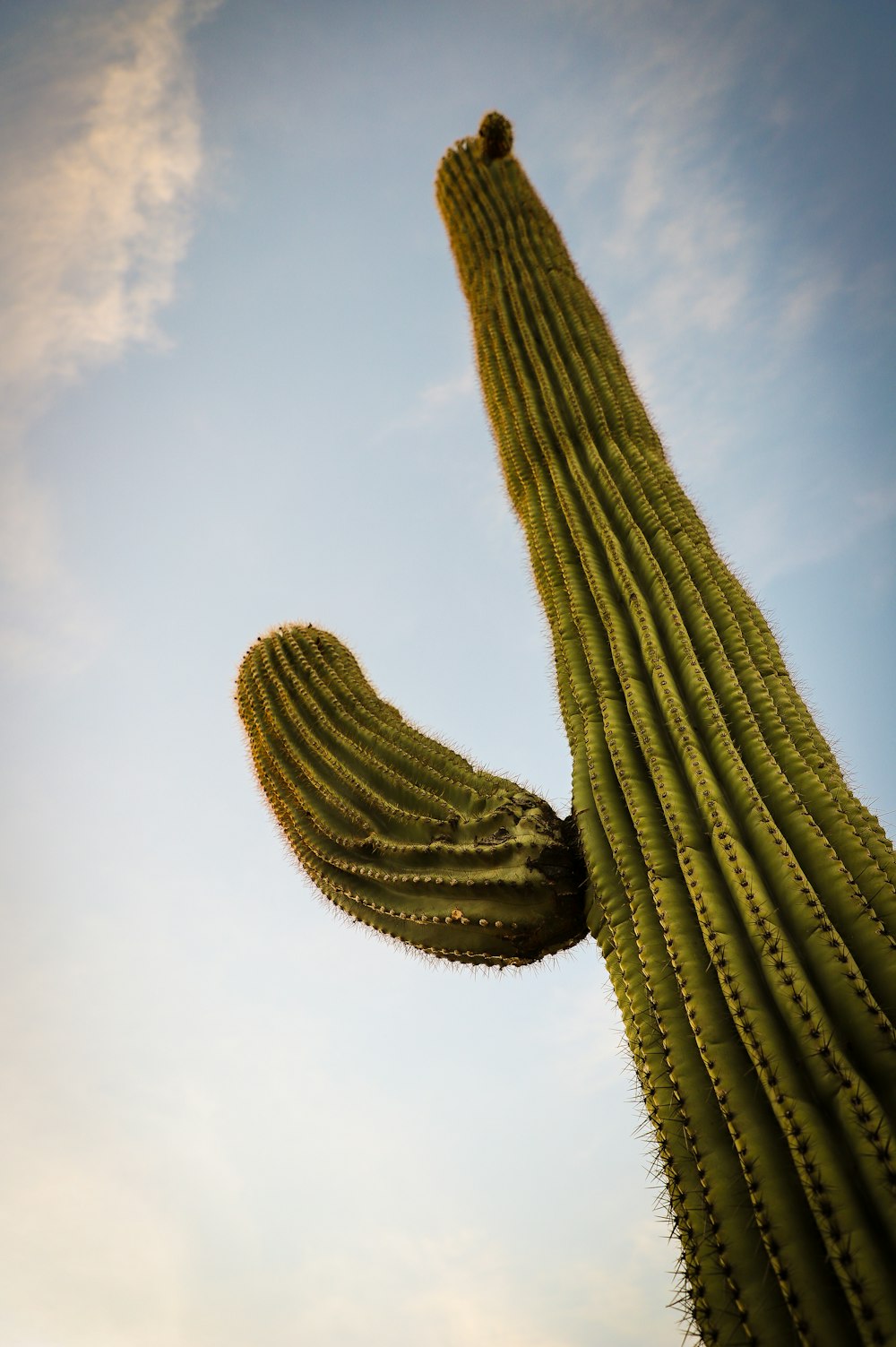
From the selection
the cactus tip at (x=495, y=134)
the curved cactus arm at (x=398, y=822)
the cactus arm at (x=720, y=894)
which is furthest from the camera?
the cactus tip at (x=495, y=134)

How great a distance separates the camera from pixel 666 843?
2.23 meters

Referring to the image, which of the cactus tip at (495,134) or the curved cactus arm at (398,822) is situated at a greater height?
the cactus tip at (495,134)

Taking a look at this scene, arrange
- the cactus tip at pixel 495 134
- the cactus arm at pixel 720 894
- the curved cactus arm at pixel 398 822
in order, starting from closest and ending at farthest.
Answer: the cactus arm at pixel 720 894
the curved cactus arm at pixel 398 822
the cactus tip at pixel 495 134

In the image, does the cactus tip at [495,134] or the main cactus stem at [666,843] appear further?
the cactus tip at [495,134]

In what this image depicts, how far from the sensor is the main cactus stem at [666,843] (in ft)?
4.98

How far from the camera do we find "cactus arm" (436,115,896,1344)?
4.83ft

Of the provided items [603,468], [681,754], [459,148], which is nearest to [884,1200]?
[681,754]

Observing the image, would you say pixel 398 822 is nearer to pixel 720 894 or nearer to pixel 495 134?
pixel 720 894

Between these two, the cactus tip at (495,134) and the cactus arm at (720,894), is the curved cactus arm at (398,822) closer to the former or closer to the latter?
the cactus arm at (720,894)

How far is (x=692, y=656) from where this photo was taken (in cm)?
270

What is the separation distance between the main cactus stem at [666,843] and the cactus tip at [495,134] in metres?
1.43

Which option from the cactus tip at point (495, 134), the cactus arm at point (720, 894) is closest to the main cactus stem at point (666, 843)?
the cactus arm at point (720, 894)

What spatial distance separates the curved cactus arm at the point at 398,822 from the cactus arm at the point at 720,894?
0.26 m

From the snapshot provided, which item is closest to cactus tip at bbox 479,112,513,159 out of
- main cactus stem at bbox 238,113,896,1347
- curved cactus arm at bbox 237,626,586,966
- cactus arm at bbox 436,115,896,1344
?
main cactus stem at bbox 238,113,896,1347
